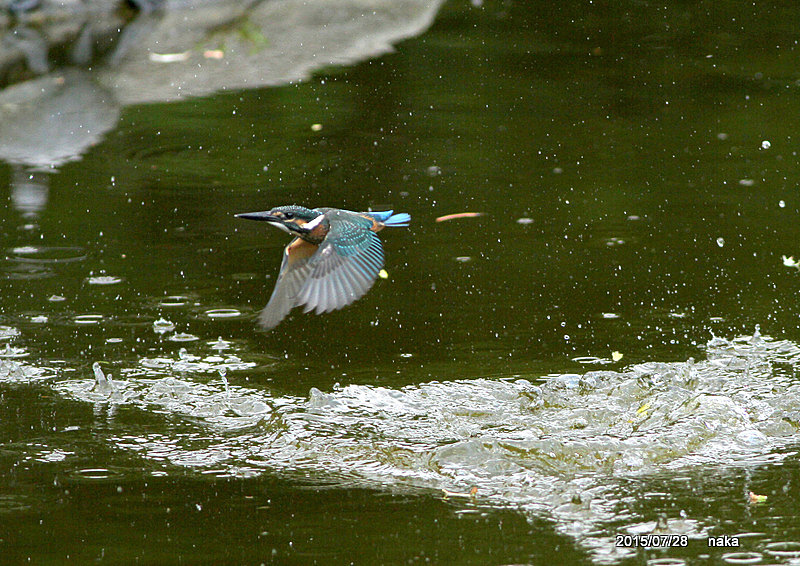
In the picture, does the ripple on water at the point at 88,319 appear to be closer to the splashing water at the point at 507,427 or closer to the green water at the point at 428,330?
the green water at the point at 428,330

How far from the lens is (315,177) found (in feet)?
21.7

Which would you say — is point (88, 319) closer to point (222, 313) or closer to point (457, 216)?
point (222, 313)

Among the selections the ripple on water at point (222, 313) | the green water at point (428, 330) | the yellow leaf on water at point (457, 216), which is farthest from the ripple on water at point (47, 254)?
the yellow leaf on water at point (457, 216)

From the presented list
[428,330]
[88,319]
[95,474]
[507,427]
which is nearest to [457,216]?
[428,330]

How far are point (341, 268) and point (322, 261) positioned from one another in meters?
0.07

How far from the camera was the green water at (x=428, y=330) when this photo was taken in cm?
347

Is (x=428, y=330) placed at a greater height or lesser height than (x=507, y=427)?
lesser

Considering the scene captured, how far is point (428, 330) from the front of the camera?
16.2 ft

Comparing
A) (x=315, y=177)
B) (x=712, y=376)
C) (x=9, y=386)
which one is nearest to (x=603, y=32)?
(x=315, y=177)

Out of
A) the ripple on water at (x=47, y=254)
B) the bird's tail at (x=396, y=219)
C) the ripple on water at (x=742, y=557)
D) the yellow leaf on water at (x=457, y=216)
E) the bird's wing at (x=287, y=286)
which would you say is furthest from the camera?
the yellow leaf on water at (x=457, y=216)

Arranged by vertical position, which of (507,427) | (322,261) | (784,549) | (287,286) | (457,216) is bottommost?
(457,216)

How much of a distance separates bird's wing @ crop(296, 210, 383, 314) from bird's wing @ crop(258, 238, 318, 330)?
0.05 metres

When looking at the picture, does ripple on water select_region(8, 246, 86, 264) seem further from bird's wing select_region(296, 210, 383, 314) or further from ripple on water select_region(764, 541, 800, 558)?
ripple on water select_region(764, 541, 800, 558)

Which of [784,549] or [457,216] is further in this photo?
[457,216]
